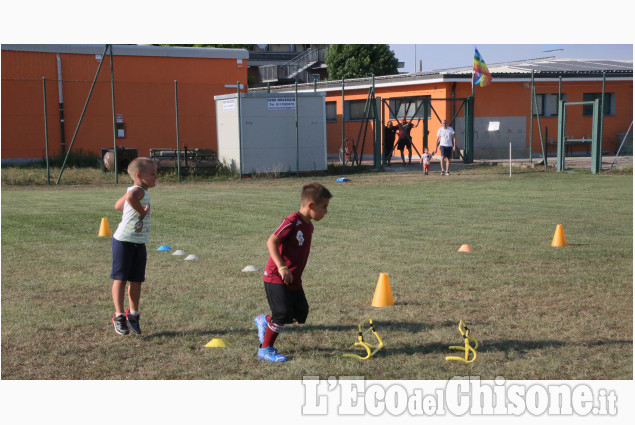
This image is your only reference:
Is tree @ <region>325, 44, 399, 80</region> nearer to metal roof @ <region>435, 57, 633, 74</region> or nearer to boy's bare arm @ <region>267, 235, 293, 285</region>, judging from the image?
metal roof @ <region>435, 57, 633, 74</region>

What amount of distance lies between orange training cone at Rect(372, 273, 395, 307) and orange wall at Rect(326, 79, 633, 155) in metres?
24.2

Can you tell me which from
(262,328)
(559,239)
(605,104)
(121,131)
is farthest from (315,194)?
(605,104)

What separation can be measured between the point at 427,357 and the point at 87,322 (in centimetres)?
296

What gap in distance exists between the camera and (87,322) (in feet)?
19.6

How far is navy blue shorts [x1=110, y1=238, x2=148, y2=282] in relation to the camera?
18.7 ft

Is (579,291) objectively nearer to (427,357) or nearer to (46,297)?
(427,357)

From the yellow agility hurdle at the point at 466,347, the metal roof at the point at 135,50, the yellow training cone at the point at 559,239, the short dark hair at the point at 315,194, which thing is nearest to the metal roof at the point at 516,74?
the metal roof at the point at 135,50

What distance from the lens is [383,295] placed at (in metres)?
6.48

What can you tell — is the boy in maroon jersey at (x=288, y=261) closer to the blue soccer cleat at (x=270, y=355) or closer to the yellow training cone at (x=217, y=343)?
the blue soccer cleat at (x=270, y=355)

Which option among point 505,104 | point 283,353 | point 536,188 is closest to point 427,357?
point 283,353

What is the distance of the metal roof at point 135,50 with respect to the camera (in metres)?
26.8

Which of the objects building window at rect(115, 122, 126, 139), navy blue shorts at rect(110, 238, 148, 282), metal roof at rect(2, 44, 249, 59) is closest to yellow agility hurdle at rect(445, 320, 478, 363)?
navy blue shorts at rect(110, 238, 148, 282)

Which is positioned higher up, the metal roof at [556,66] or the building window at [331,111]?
the metal roof at [556,66]

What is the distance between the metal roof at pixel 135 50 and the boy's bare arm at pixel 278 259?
24757mm
